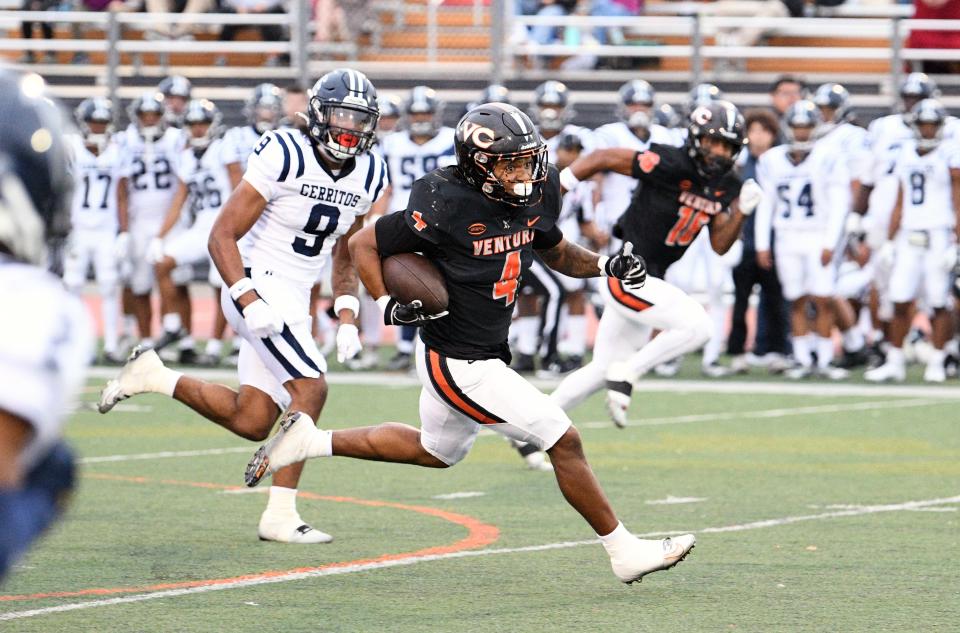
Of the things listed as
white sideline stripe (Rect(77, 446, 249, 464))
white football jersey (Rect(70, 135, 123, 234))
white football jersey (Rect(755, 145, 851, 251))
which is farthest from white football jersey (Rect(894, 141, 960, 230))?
white football jersey (Rect(70, 135, 123, 234))

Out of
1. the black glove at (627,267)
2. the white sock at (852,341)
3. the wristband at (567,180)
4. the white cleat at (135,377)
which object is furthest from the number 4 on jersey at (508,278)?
the white sock at (852,341)

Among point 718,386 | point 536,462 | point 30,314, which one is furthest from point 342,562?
point 718,386

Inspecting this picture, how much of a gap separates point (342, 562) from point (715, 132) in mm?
3497

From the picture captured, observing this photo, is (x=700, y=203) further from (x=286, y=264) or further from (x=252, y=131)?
(x=252, y=131)

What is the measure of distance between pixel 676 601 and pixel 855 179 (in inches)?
342

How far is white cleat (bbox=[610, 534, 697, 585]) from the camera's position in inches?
214

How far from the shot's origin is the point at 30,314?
95.7 inches

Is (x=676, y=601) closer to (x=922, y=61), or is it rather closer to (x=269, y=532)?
(x=269, y=532)

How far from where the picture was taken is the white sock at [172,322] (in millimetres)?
13367

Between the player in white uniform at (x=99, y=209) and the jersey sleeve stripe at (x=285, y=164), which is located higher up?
the jersey sleeve stripe at (x=285, y=164)

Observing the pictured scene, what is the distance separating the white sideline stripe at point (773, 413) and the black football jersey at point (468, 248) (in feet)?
15.0

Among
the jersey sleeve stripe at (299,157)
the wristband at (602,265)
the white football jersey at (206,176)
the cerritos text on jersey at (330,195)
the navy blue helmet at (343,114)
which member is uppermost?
the navy blue helmet at (343,114)

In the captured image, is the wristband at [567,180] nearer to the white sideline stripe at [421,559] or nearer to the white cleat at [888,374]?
the white sideline stripe at [421,559]

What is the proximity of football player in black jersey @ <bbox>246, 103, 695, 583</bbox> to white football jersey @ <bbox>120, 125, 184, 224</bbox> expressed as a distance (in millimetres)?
8202
